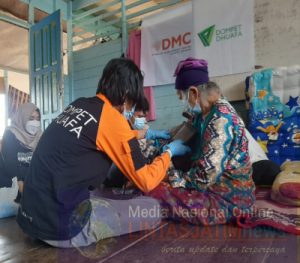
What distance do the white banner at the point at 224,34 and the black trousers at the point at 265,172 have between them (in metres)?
0.99

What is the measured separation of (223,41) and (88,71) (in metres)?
1.94

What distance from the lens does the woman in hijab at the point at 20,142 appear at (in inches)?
75.0

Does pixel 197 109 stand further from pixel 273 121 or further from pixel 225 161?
pixel 273 121

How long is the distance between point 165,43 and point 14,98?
12.3 feet

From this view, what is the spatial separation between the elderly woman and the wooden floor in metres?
0.08

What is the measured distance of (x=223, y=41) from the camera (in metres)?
2.75

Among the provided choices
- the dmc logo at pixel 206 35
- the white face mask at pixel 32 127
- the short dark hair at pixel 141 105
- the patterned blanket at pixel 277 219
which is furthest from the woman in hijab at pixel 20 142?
the dmc logo at pixel 206 35

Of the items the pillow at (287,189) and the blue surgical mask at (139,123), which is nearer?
the pillow at (287,189)

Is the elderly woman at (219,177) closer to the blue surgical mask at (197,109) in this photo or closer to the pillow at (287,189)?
the blue surgical mask at (197,109)

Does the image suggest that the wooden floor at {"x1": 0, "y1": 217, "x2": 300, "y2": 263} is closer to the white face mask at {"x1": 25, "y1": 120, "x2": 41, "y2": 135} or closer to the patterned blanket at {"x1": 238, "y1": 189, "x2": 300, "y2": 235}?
the patterned blanket at {"x1": 238, "y1": 189, "x2": 300, "y2": 235}

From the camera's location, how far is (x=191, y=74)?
1.56 meters

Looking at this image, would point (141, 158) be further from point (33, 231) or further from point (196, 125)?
point (196, 125)

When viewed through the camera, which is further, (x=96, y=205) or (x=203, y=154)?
(x=203, y=154)

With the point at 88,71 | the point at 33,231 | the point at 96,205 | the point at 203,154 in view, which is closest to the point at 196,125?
the point at 203,154
